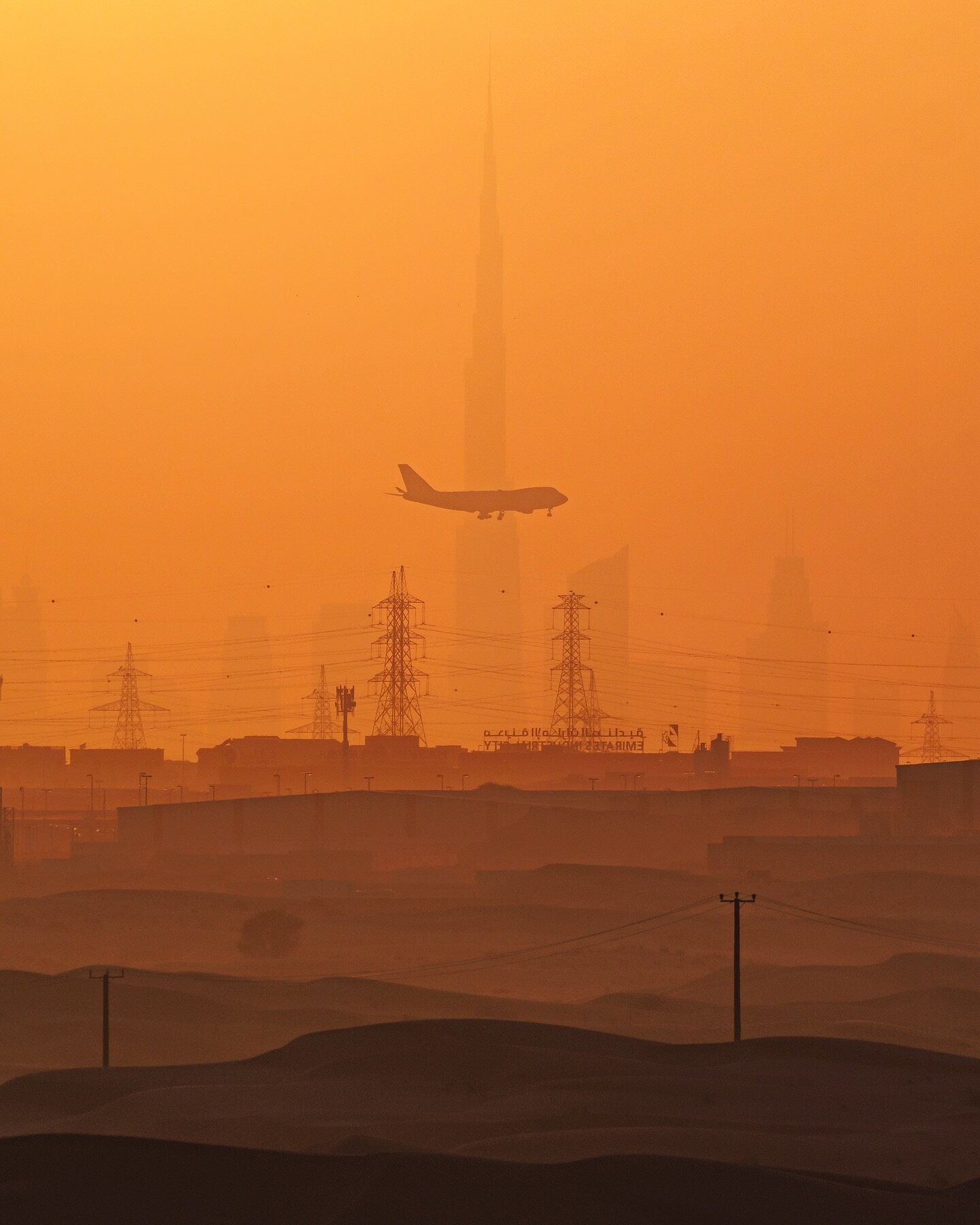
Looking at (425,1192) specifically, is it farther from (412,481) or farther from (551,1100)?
(412,481)

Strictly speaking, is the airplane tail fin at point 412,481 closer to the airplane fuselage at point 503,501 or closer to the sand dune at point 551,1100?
the airplane fuselage at point 503,501

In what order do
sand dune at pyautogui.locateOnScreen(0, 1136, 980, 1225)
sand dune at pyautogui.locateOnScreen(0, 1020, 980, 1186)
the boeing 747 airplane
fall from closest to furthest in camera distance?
sand dune at pyautogui.locateOnScreen(0, 1136, 980, 1225) → sand dune at pyautogui.locateOnScreen(0, 1020, 980, 1186) → the boeing 747 airplane

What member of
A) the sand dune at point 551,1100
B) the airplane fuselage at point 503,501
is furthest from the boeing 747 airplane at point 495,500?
the sand dune at point 551,1100

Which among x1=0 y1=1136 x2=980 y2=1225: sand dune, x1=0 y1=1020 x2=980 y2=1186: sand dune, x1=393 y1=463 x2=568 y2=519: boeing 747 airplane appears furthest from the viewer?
x1=393 y1=463 x2=568 y2=519: boeing 747 airplane

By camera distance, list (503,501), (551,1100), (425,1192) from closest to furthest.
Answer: (425,1192) → (551,1100) → (503,501)

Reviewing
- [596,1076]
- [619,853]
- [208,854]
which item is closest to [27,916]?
[208,854]

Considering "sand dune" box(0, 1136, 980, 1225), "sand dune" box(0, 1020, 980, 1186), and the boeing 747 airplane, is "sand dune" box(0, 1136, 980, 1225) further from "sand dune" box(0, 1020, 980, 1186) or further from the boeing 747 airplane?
the boeing 747 airplane

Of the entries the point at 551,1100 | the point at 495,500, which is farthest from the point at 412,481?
the point at 551,1100

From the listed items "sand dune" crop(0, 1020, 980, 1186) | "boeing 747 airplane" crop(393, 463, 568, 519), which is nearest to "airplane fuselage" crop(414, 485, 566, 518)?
"boeing 747 airplane" crop(393, 463, 568, 519)

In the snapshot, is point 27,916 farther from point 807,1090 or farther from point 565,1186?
point 565,1186
